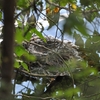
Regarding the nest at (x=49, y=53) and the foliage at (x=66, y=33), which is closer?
the foliage at (x=66, y=33)

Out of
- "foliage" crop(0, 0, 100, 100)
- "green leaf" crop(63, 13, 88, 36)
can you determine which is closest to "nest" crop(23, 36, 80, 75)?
"foliage" crop(0, 0, 100, 100)

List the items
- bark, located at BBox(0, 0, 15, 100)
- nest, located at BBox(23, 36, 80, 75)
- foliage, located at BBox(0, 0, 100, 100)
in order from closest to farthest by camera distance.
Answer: bark, located at BBox(0, 0, 15, 100) < foliage, located at BBox(0, 0, 100, 100) < nest, located at BBox(23, 36, 80, 75)

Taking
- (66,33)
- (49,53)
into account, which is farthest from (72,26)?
(49,53)

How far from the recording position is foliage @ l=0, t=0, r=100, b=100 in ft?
1.38

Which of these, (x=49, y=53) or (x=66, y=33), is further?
(x=49, y=53)

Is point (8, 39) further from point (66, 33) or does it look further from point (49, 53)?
point (49, 53)

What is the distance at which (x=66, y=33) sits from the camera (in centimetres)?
20

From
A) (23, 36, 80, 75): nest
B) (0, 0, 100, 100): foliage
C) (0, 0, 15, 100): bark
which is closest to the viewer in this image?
(0, 0, 15, 100): bark

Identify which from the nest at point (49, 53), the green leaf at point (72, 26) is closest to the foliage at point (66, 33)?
the green leaf at point (72, 26)

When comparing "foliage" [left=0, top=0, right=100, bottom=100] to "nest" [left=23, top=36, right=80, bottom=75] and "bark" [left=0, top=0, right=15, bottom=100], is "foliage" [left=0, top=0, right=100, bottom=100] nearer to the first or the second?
"bark" [left=0, top=0, right=15, bottom=100]

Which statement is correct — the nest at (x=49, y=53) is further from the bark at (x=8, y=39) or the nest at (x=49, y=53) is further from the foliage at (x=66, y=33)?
the bark at (x=8, y=39)

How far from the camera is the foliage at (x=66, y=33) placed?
16.5 inches

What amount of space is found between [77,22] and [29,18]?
681mm

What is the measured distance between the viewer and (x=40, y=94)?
1.13 m
